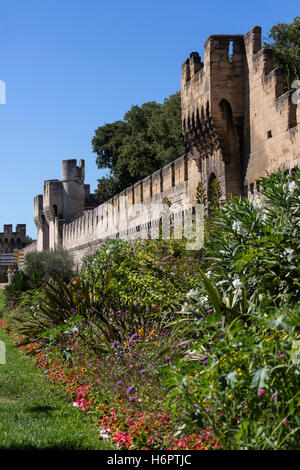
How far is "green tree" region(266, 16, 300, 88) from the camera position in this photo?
92.3ft

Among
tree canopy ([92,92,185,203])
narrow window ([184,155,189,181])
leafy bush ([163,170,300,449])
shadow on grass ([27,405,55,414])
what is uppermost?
tree canopy ([92,92,185,203])

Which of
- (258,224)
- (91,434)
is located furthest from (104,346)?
(258,224)

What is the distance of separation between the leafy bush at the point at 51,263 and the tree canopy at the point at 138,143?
10603mm

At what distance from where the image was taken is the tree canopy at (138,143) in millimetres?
33338

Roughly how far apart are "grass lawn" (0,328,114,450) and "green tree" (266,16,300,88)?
71.1 ft

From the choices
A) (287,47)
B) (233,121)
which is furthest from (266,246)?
(287,47)

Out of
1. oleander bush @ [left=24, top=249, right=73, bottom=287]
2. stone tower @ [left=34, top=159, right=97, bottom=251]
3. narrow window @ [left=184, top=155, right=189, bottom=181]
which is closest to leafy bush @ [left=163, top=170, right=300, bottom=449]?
narrow window @ [left=184, top=155, right=189, bottom=181]

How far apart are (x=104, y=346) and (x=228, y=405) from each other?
3.64m

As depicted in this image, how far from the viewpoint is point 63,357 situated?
9.05m

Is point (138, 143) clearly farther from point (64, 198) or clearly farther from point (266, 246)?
point (266, 246)

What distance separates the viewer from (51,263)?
912 inches

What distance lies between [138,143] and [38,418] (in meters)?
32.3

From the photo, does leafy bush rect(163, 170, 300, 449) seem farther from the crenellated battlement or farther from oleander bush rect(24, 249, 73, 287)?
the crenellated battlement
